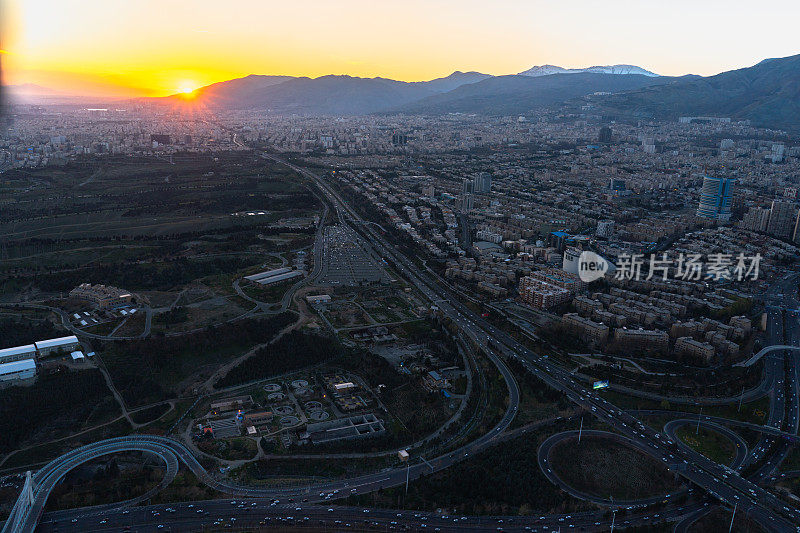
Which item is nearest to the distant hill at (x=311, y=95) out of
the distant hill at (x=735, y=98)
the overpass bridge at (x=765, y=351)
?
the distant hill at (x=735, y=98)

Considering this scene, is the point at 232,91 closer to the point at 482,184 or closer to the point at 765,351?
the point at 482,184

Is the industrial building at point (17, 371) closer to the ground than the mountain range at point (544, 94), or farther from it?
closer to the ground

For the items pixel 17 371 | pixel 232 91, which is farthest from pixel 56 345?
pixel 232 91

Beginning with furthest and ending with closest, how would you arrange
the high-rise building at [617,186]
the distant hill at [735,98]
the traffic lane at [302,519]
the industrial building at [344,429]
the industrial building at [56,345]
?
1. the distant hill at [735,98]
2. the high-rise building at [617,186]
3. the industrial building at [56,345]
4. the industrial building at [344,429]
5. the traffic lane at [302,519]

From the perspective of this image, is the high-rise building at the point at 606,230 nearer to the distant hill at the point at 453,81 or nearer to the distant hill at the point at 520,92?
the distant hill at the point at 520,92

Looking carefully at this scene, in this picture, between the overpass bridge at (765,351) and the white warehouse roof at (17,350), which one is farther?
the overpass bridge at (765,351)

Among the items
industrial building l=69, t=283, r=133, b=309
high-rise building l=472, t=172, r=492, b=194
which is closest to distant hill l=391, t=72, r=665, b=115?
high-rise building l=472, t=172, r=492, b=194
